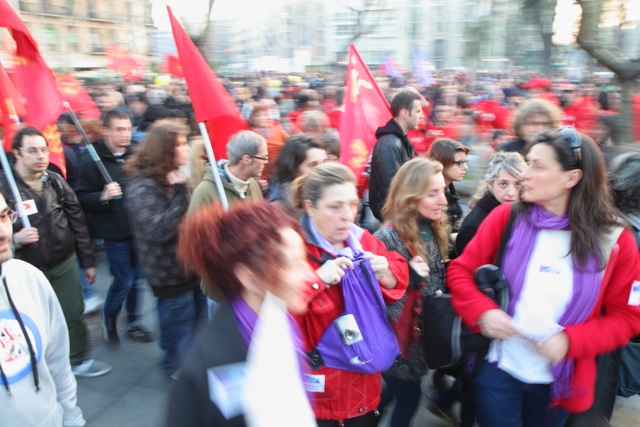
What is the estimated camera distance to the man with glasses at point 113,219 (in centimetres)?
401

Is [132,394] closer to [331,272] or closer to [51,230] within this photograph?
[51,230]

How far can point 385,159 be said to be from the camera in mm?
3895

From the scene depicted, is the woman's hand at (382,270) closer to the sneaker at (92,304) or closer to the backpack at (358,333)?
the backpack at (358,333)

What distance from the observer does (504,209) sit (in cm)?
212

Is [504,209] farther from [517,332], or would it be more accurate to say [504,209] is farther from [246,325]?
[246,325]

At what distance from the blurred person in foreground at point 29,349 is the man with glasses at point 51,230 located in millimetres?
1315

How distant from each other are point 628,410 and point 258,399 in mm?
3018

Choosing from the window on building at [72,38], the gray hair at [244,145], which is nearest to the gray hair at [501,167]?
the gray hair at [244,145]

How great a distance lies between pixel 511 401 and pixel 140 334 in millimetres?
3085

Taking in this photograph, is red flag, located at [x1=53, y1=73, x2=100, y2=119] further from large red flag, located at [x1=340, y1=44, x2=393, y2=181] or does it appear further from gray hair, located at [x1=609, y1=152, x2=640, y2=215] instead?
gray hair, located at [x1=609, y1=152, x2=640, y2=215]

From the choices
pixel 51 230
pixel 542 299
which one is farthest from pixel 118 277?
pixel 542 299

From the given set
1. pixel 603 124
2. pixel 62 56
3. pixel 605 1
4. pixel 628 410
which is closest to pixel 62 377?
pixel 628 410

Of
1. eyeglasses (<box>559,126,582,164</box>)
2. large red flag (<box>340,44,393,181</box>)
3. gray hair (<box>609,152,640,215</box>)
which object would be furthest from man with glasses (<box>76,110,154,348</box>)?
gray hair (<box>609,152,640,215</box>)

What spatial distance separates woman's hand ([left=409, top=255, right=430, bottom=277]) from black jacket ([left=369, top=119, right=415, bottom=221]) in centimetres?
146
